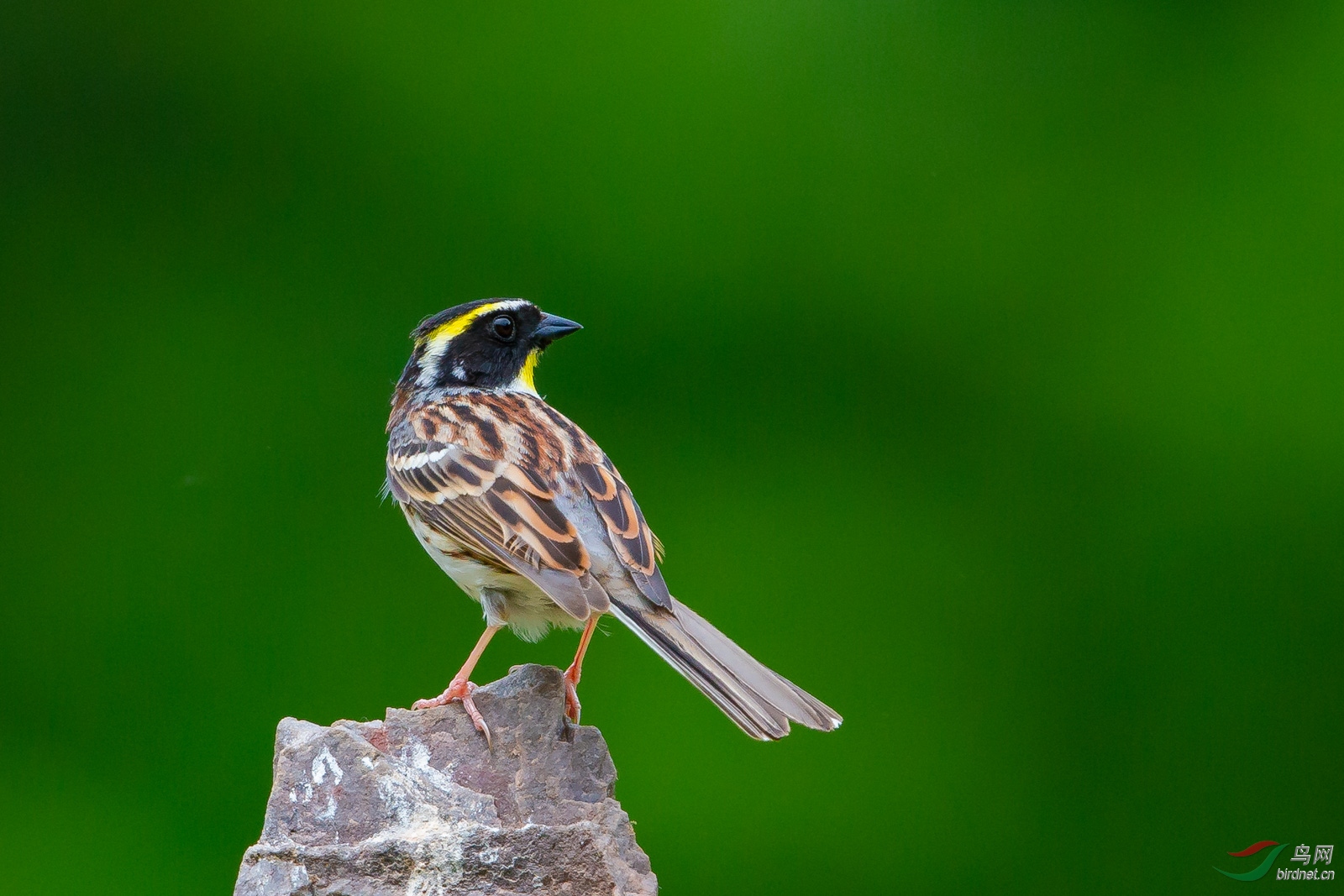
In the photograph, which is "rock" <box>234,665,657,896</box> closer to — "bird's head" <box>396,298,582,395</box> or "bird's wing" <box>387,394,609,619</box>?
"bird's wing" <box>387,394,609,619</box>

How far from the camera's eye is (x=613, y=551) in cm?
335

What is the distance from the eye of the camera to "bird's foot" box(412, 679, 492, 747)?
119 inches

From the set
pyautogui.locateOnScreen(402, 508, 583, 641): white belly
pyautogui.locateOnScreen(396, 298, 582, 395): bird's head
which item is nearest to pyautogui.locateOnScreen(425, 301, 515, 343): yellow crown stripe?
pyautogui.locateOnScreen(396, 298, 582, 395): bird's head

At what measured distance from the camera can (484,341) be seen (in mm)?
4117

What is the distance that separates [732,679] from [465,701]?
0.56 metres

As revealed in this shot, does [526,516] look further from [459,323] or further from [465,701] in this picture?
[459,323]

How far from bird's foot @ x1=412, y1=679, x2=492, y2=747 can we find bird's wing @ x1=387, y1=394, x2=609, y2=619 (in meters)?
0.28

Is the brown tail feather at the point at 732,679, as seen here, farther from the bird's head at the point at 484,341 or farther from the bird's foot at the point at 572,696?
the bird's head at the point at 484,341

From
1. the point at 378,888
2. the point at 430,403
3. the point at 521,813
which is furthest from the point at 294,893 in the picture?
the point at 430,403

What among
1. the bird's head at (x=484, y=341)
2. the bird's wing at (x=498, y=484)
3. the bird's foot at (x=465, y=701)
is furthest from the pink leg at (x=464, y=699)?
the bird's head at (x=484, y=341)

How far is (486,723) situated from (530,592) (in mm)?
491

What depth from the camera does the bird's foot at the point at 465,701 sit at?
3.01 metres

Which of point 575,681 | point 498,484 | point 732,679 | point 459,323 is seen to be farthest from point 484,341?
point 732,679

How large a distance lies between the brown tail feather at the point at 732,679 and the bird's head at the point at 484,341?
3.97 ft
